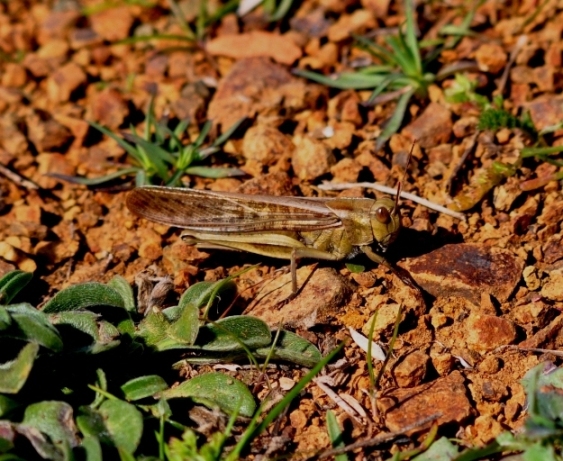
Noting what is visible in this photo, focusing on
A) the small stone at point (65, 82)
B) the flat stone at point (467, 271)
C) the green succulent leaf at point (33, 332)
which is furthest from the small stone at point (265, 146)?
the green succulent leaf at point (33, 332)

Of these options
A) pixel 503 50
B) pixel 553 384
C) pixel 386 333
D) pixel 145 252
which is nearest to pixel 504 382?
pixel 553 384

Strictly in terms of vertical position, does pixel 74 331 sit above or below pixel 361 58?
below

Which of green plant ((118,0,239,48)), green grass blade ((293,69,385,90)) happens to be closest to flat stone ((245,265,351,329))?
green grass blade ((293,69,385,90))

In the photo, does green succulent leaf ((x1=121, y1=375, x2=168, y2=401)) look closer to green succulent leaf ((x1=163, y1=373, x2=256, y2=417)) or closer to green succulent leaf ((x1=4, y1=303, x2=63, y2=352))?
green succulent leaf ((x1=163, y1=373, x2=256, y2=417))

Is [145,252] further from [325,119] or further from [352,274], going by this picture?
[325,119]

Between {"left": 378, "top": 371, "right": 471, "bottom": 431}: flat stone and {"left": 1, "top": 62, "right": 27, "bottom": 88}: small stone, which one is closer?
{"left": 378, "top": 371, "right": 471, "bottom": 431}: flat stone
